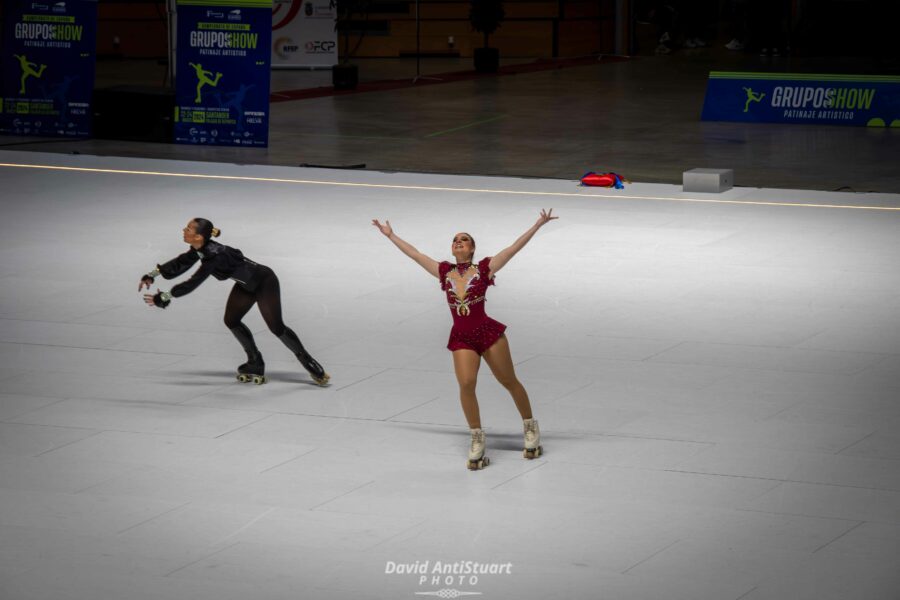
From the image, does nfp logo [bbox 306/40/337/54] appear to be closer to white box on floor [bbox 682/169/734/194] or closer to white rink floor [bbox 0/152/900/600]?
white box on floor [bbox 682/169/734/194]

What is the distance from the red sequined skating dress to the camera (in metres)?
8.59

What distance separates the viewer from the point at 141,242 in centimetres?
1595

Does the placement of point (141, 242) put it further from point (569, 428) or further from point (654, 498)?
point (654, 498)

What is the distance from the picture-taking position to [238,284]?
10258 mm

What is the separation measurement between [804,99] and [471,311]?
19.1m

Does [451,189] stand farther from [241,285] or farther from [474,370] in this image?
[474,370]

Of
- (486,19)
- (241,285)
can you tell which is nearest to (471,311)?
(241,285)

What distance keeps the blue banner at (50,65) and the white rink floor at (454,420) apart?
8.12 m

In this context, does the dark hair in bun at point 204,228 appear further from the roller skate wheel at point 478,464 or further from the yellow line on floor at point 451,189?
the yellow line on floor at point 451,189

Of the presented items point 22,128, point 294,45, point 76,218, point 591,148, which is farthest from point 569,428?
point 294,45

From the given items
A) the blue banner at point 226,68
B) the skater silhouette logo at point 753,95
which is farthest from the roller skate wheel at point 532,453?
the skater silhouette logo at point 753,95

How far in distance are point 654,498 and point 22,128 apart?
19221 mm

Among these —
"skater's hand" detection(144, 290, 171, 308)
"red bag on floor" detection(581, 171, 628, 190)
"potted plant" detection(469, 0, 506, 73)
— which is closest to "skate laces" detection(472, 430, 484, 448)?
"skater's hand" detection(144, 290, 171, 308)

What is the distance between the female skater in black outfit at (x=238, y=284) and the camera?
9914 mm
